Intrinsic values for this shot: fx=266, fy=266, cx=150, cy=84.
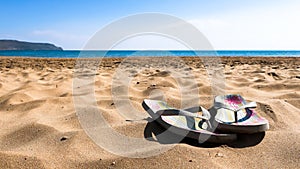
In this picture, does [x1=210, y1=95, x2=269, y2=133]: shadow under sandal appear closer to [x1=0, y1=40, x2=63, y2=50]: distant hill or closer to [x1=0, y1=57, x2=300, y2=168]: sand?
[x1=0, y1=57, x2=300, y2=168]: sand

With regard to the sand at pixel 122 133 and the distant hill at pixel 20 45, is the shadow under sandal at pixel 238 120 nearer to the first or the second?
the sand at pixel 122 133

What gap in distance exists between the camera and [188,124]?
5.54ft

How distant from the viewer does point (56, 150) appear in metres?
1.47

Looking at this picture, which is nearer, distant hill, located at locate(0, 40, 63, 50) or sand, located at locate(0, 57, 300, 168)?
sand, located at locate(0, 57, 300, 168)

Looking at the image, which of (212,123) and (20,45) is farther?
(20,45)

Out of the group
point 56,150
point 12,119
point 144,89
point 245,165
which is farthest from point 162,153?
point 144,89

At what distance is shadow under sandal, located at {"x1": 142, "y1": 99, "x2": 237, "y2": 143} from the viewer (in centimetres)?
152

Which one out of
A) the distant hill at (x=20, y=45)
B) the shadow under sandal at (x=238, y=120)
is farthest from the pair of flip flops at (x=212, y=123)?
the distant hill at (x=20, y=45)

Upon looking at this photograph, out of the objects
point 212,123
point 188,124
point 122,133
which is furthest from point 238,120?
point 122,133

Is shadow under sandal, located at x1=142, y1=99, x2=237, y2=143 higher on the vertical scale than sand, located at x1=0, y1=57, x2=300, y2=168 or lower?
higher

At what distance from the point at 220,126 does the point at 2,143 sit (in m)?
1.33

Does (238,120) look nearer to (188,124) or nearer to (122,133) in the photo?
(188,124)

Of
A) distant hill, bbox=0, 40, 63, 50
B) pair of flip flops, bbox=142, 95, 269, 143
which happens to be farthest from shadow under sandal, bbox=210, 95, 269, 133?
distant hill, bbox=0, 40, 63, 50

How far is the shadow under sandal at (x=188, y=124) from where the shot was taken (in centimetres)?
152
